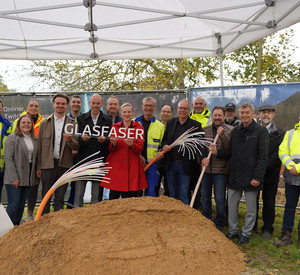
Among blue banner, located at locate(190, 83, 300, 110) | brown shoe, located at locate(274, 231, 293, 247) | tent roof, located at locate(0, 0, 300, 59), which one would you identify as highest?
tent roof, located at locate(0, 0, 300, 59)

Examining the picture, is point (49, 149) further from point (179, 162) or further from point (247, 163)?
point (247, 163)

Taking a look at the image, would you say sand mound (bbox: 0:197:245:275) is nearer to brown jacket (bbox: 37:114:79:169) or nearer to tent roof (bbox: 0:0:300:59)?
brown jacket (bbox: 37:114:79:169)

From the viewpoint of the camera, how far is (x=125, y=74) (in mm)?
13719

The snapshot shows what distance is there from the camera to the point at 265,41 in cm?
1417

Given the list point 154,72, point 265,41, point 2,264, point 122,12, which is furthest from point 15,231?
point 265,41

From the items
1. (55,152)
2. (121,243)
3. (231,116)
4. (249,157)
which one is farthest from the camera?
(231,116)

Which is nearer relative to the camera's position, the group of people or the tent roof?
the group of people

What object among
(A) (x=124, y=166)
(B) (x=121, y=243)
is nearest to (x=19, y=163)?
(A) (x=124, y=166)

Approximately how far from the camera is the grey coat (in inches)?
176

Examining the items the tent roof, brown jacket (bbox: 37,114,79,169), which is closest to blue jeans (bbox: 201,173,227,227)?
brown jacket (bbox: 37,114,79,169)

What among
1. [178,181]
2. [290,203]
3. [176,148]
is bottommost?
[290,203]

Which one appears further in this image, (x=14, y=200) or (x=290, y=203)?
(x=14, y=200)

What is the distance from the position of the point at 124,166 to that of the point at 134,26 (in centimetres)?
366

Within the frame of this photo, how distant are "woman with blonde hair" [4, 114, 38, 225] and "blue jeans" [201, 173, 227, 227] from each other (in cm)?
261
